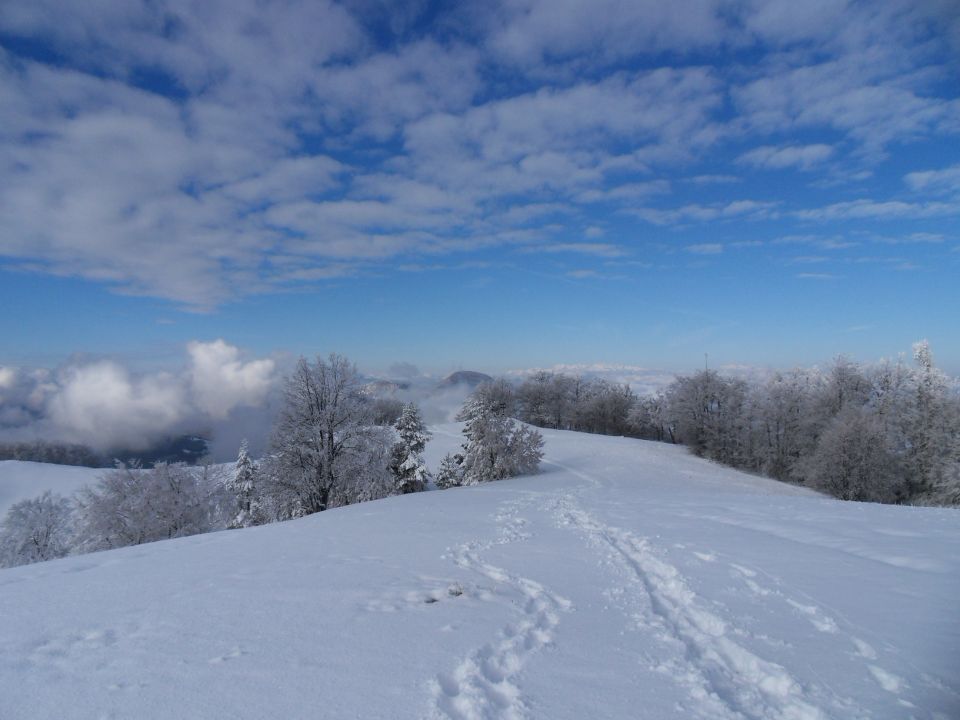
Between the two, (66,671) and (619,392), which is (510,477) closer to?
(66,671)

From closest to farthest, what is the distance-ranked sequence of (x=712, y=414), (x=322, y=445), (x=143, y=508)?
1. (x=322, y=445)
2. (x=143, y=508)
3. (x=712, y=414)

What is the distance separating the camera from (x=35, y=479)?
51281 millimetres

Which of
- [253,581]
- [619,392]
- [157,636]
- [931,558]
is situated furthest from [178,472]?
[619,392]

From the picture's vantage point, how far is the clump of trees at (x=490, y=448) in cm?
3181

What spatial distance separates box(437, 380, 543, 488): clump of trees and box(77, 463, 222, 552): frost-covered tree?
15939 millimetres

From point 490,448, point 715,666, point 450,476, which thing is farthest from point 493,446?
point 715,666

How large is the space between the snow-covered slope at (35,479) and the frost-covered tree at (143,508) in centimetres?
3044

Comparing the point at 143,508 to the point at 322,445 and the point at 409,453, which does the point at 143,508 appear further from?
the point at 409,453

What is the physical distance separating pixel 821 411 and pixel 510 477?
35.0m

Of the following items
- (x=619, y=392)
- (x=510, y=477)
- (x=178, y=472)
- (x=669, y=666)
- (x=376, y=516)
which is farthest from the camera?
(x=619, y=392)

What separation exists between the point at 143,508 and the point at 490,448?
20.7 meters

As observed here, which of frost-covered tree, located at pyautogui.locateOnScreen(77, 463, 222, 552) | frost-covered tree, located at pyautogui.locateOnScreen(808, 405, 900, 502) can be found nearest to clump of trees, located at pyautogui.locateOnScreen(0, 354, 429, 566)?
frost-covered tree, located at pyautogui.locateOnScreen(77, 463, 222, 552)

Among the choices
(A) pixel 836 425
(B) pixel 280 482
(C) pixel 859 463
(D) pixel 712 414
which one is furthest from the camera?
(D) pixel 712 414

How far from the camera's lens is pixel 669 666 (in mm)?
4223
